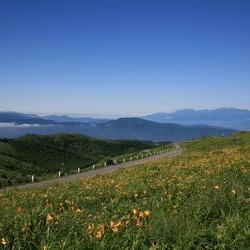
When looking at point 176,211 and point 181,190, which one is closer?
point 176,211

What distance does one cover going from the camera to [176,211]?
9031 millimetres

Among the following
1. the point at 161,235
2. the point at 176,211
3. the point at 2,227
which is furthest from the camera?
the point at 176,211

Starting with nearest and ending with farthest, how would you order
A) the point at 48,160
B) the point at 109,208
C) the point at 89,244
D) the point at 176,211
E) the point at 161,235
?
the point at 89,244 → the point at 161,235 → the point at 176,211 → the point at 109,208 → the point at 48,160

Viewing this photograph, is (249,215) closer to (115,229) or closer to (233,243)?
(233,243)

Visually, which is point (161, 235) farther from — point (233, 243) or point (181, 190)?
point (181, 190)

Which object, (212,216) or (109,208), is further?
(109,208)

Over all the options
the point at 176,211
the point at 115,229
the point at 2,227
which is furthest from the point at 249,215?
the point at 2,227

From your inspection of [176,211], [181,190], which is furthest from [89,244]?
[181,190]

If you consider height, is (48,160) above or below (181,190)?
below

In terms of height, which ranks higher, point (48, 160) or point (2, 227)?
point (2, 227)

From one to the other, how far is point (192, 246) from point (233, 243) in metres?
0.59

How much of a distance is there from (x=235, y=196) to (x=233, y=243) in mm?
3232

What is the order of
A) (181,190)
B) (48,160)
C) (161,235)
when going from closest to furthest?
1. (161,235)
2. (181,190)
3. (48,160)

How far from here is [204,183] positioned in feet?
43.4
